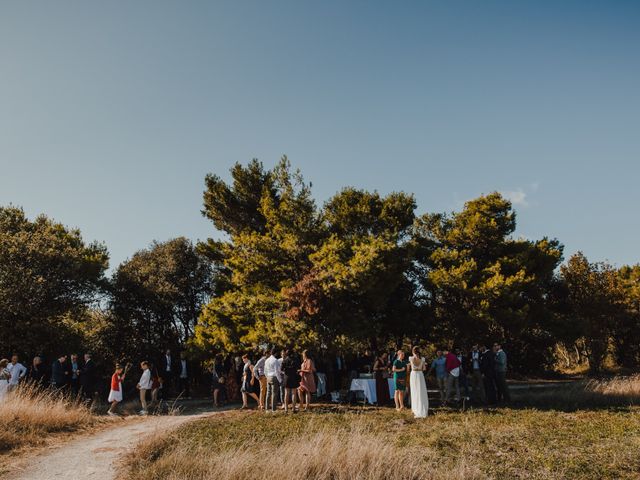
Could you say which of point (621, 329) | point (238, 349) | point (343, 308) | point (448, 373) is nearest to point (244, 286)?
point (238, 349)

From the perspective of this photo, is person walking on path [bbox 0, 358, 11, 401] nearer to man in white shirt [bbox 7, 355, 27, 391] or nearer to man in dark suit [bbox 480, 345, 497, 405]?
man in white shirt [bbox 7, 355, 27, 391]

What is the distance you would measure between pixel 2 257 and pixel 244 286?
984 centimetres

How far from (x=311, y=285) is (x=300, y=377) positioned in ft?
11.3

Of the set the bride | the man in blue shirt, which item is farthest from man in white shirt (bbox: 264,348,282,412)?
the man in blue shirt

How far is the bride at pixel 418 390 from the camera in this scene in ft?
43.0

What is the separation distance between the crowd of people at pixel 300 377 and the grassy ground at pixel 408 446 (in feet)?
3.93

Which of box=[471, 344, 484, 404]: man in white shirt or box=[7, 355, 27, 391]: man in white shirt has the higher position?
box=[7, 355, 27, 391]: man in white shirt

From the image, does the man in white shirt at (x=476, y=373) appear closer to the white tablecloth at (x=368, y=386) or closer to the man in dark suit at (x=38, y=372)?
the white tablecloth at (x=368, y=386)

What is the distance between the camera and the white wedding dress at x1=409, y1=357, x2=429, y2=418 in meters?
13.1

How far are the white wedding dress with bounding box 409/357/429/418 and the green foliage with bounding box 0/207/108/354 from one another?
15.0m

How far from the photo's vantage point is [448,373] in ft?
52.1

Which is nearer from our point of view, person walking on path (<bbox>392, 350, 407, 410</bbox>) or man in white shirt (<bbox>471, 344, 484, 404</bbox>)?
person walking on path (<bbox>392, 350, 407, 410</bbox>)

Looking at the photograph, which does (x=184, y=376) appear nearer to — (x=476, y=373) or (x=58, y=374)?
(x=58, y=374)

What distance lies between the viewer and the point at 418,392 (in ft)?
43.5
